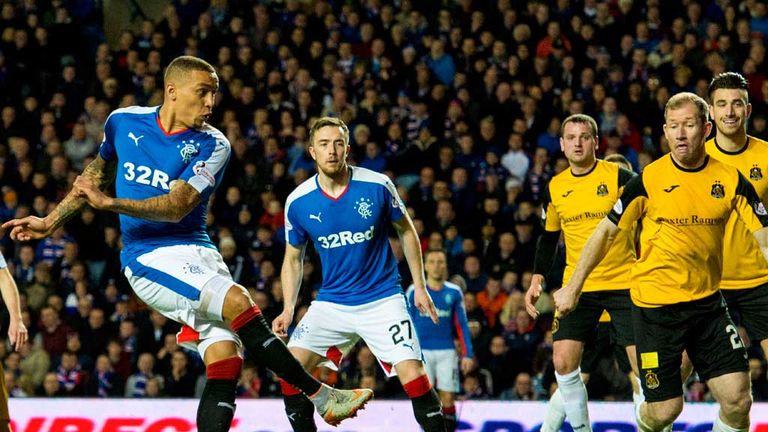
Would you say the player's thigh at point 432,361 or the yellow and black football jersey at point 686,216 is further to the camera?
the player's thigh at point 432,361

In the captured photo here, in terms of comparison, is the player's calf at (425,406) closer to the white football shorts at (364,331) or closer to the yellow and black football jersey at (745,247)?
the white football shorts at (364,331)

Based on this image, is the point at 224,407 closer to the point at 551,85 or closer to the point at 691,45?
the point at 551,85

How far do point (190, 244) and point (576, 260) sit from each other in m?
2.98

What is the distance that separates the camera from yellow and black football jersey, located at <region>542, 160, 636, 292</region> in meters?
8.19

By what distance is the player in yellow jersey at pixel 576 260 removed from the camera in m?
8.16

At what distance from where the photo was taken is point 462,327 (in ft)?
37.3

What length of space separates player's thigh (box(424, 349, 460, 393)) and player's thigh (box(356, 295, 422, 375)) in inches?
153

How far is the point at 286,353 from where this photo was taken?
6301mm

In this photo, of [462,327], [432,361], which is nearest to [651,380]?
[462,327]

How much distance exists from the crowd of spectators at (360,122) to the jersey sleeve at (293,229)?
4401 millimetres

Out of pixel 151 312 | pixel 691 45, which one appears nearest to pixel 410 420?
pixel 151 312

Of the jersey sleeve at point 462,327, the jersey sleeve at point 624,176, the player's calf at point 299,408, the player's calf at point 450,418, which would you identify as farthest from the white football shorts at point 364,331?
the jersey sleeve at point 462,327

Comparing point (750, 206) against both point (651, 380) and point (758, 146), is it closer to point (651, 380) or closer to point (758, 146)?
point (758, 146)

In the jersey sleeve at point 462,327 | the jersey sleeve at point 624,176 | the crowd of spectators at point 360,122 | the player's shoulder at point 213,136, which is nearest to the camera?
the player's shoulder at point 213,136
